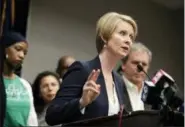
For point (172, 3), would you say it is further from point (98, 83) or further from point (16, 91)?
point (98, 83)

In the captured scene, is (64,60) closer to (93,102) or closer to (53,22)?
(53,22)

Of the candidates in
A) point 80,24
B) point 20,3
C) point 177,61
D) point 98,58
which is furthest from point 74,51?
point 98,58

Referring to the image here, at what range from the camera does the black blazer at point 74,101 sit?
1.38 m

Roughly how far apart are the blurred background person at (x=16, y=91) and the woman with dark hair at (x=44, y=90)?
425 millimetres

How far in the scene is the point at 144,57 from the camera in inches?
85.4

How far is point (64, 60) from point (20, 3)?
1.89 ft

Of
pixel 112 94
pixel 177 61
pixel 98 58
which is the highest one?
pixel 98 58

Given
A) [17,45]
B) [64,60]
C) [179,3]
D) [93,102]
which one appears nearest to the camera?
[93,102]

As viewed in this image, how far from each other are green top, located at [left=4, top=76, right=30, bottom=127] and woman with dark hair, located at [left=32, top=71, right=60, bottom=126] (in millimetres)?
445

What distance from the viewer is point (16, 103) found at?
1929mm

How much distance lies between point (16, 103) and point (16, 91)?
0.07 m

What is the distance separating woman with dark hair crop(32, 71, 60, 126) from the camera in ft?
8.18

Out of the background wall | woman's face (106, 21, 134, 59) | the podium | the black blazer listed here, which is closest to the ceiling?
the background wall

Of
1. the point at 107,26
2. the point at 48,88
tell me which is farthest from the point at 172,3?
the point at 107,26
